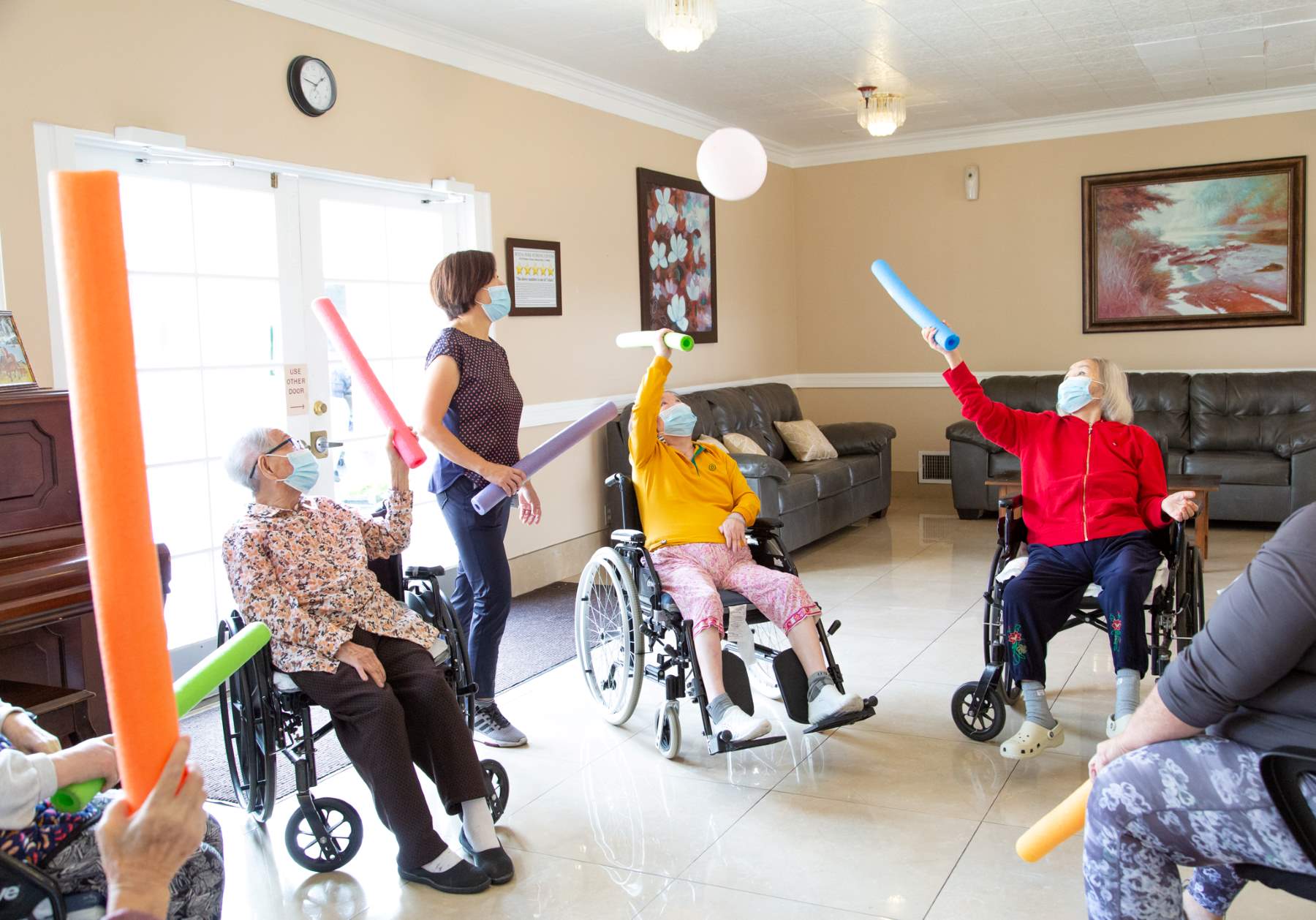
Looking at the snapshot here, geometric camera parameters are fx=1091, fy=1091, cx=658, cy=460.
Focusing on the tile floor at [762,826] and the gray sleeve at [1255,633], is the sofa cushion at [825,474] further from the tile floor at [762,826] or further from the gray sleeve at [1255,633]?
the gray sleeve at [1255,633]

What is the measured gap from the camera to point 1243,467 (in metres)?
→ 6.23

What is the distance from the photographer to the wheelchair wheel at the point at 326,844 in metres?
2.48

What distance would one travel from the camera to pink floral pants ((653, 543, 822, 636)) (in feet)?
9.98

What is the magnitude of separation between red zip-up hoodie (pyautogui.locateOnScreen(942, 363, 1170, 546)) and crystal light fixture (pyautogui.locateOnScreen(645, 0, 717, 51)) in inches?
65.8

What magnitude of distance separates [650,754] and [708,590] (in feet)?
1.72

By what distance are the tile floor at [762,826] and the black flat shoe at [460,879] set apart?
0.02 metres

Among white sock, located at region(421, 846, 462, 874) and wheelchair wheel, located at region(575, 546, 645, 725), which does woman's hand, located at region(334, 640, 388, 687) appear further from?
wheelchair wheel, located at region(575, 546, 645, 725)

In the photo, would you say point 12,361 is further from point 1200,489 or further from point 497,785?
point 1200,489

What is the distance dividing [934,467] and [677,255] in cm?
267

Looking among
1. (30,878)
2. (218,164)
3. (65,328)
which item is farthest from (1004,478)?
(65,328)

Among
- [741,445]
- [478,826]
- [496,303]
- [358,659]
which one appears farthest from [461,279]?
[741,445]

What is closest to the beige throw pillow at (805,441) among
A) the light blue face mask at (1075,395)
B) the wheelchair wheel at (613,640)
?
the wheelchair wheel at (613,640)

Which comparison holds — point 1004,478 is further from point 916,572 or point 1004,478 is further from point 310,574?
point 310,574

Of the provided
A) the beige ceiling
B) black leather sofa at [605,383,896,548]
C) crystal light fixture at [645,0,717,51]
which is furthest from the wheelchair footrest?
the beige ceiling
